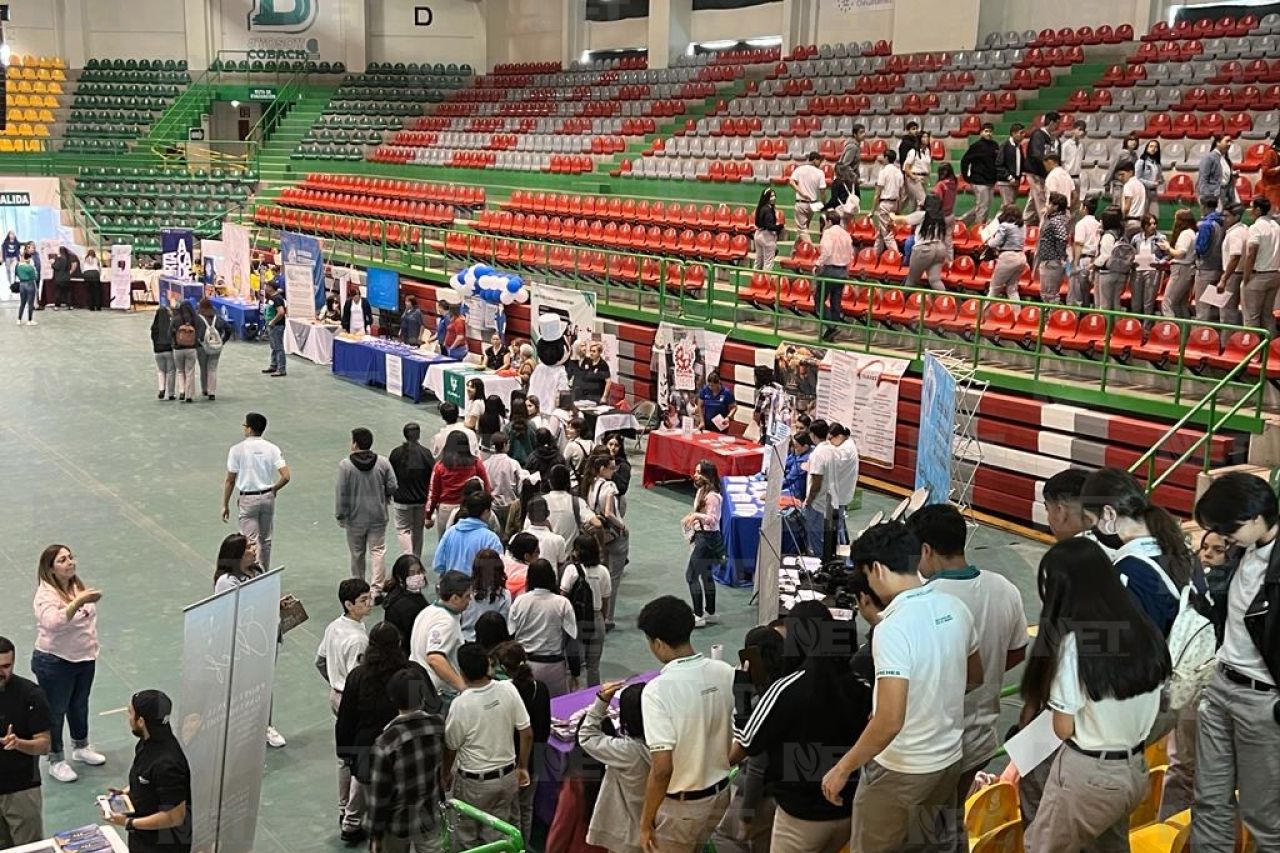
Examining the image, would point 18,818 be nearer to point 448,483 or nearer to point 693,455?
point 448,483

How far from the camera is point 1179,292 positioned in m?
12.9

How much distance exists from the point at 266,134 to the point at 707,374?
26.1m

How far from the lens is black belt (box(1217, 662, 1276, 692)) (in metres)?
4.34

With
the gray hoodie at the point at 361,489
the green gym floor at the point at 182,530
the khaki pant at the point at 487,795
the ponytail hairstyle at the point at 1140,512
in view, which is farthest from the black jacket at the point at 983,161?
the khaki pant at the point at 487,795

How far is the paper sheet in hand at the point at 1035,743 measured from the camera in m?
4.16

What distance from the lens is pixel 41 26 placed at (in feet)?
119

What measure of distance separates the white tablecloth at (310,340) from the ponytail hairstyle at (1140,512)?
18217 mm

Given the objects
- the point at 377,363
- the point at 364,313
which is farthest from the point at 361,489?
the point at 364,313

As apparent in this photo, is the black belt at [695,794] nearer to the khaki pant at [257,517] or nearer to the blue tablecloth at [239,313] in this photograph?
the khaki pant at [257,517]

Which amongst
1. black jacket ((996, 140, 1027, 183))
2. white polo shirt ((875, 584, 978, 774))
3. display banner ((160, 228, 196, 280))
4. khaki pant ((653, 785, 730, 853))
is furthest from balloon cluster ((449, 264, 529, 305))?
white polo shirt ((875, 584, 978, 774))

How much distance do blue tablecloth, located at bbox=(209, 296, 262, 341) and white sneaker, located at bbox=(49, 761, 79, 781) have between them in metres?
18.3

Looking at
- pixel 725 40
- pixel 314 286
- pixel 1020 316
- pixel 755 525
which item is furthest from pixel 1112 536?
pixel 725 40

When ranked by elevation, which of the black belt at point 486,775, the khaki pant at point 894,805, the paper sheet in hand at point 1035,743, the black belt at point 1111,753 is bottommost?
the black belt at point 486,775

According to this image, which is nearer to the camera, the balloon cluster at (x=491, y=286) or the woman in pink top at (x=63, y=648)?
the woman in pink top at (x=63, y=648)
